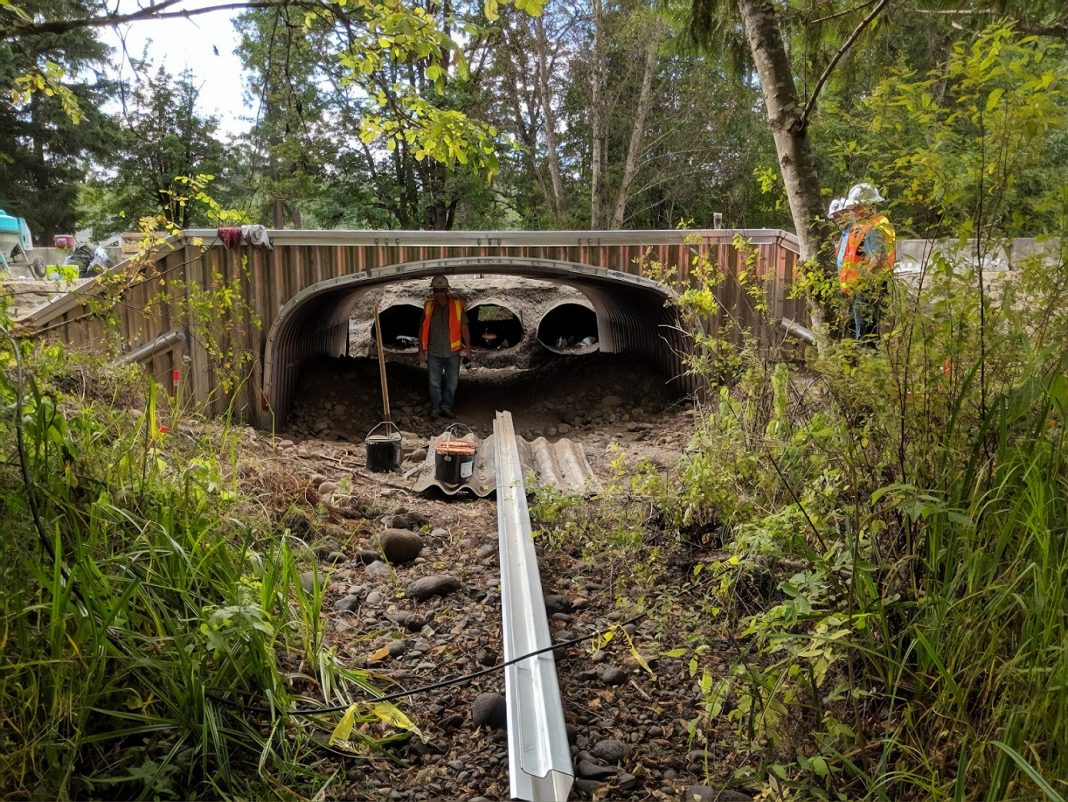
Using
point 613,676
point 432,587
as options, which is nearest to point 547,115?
point 432,587

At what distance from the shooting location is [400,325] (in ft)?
64.4

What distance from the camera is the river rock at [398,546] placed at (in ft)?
16.9

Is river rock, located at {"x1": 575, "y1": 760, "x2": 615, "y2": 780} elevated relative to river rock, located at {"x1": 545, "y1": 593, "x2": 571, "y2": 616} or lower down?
elevated

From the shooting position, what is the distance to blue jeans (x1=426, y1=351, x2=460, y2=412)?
12.4m

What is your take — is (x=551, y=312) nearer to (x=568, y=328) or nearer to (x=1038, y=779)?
(x=568, y=328)

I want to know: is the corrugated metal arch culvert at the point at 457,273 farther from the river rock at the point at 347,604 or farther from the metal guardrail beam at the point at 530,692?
the metal guardrail beam at the point at 530,692

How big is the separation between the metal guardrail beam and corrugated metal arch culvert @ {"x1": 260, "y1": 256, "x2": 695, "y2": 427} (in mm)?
4224

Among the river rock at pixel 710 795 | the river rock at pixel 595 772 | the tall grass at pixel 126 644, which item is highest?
the tall grass at pixel 126 644

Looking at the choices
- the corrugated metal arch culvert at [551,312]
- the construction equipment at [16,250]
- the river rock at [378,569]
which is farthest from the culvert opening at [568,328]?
the river rock at [378,569]

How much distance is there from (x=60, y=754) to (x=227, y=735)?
0.47 m

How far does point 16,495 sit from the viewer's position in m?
2.53

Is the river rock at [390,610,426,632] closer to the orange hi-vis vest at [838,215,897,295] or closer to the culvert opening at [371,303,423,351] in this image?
the orange hi-vis vest at [838,215,897,295]

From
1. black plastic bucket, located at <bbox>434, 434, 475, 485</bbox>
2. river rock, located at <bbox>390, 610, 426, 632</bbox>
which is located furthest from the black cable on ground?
black plastic bucket, located at <bbox>434, 434, 475, 485</bbox>

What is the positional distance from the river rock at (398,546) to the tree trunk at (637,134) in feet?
60.9
